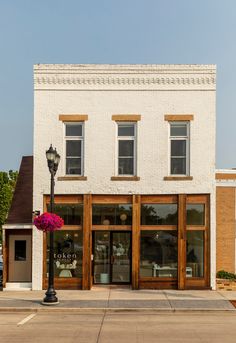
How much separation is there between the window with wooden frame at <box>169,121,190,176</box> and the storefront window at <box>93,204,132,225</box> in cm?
238

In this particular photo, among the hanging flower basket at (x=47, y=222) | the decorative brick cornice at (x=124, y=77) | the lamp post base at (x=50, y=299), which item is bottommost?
the lamp post base at (x=50, y=299)

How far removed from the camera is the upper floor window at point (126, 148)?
21297 mm

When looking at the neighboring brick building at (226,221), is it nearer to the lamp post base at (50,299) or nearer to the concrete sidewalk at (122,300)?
the concrete sidewalk at (122,300)

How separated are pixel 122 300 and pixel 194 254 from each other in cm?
414

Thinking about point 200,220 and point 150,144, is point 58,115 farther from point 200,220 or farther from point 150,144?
point 200,220

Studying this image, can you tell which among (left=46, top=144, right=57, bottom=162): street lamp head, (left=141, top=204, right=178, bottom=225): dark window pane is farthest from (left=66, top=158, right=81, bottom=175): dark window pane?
(left=46, top=144, right=57, bottom=162): street lamp head

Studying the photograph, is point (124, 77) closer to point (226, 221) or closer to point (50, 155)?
point (50, 155)

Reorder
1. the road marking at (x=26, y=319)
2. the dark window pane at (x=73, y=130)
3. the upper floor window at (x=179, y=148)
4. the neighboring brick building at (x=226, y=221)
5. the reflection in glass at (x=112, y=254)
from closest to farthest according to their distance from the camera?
1. the road marking at (x=26, y=319)
2. the upper floor window at (x=179, y=148)
3. the dark window pane at (x=73, y=130)
4. the reflection in glass at (x=112, y=254)
5. the neighboring brick building at (x=226, y=221)

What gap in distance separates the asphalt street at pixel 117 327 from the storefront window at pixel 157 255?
15.1 feet

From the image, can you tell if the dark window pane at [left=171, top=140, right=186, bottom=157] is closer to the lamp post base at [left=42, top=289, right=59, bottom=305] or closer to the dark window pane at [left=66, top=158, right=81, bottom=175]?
→ the dark window pane at [left=66, top=158, right=81, bottom=175]

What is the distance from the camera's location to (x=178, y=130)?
842 inches

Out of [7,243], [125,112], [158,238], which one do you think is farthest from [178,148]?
[7,243]

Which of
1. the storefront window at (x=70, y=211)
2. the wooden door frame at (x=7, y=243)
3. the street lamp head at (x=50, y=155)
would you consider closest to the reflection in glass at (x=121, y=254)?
the storefront window at (x=70, y=211)

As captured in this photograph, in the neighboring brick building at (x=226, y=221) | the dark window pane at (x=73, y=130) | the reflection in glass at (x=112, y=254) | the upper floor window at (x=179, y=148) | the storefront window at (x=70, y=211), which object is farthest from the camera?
the neighboring brick building at (x=226, y=221)
